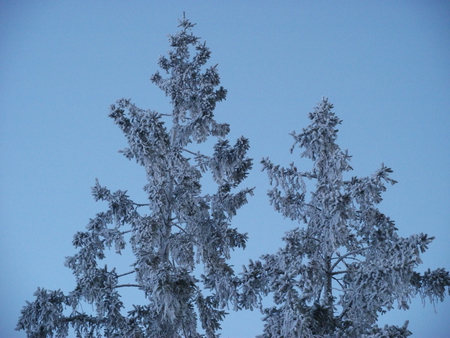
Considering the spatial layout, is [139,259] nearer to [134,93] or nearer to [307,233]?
[307,233]

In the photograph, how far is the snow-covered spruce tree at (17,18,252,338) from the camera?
13.4 meters

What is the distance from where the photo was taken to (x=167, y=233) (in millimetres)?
15164

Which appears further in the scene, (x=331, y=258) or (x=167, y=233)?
(x=167, y=233)

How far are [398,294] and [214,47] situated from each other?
7956cm

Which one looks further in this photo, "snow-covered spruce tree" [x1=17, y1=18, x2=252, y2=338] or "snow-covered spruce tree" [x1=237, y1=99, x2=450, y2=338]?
"snow-covered spruce tree" [x1=17, y1=18, x2=252, y2=338]

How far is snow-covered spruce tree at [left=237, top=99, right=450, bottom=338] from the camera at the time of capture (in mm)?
11430

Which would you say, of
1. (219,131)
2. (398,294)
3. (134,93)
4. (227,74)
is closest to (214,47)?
(227,74)

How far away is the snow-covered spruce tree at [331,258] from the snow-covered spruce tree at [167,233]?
1.39m

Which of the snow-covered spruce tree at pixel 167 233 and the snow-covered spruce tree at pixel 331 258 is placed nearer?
the snow-covered spruce tree at pixel 331 258

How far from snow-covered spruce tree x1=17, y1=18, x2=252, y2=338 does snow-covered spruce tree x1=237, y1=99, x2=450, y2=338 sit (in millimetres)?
1393

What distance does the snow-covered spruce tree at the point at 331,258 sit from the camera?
Result: 450 inches

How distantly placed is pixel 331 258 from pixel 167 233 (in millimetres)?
4452

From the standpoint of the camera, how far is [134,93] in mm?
90625

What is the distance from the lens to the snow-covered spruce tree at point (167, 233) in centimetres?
1345
